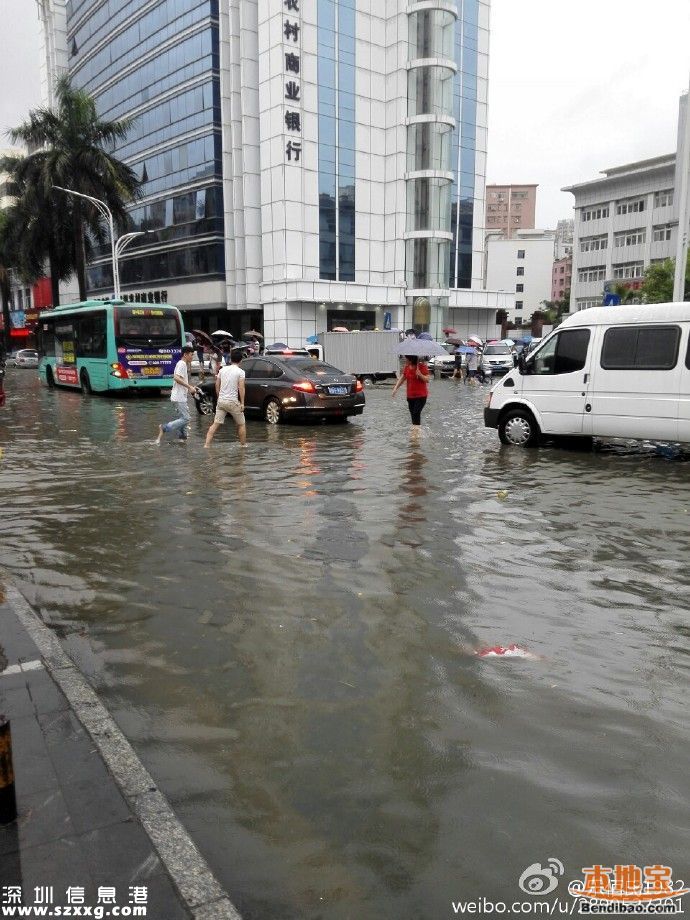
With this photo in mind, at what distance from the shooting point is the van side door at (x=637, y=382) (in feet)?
37.0

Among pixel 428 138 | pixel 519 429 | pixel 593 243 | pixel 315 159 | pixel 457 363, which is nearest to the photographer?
pixel 519 429

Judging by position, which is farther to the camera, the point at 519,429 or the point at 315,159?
the point at 315,159

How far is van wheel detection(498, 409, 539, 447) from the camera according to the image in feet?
43.0

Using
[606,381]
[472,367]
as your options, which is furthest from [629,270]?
[606,381]

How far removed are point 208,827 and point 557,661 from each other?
2434mm

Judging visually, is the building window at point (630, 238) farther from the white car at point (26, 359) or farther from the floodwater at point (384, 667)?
the floodwater at point (384, 667)

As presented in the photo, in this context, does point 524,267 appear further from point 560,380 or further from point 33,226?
point 560,380

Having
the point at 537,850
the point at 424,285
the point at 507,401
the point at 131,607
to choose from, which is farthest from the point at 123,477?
the point at 424,285

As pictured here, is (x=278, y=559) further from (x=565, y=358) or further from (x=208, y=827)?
(x=565, y=358)

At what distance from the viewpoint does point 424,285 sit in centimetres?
5512

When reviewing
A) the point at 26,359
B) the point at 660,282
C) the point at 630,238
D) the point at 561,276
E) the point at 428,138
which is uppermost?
the point at 428,138

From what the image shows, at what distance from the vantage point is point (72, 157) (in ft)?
127

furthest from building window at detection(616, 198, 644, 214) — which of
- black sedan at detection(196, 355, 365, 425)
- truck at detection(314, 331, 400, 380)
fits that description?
black sedan at detection(196, 355, 365, 425)

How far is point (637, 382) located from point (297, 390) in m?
7.46
